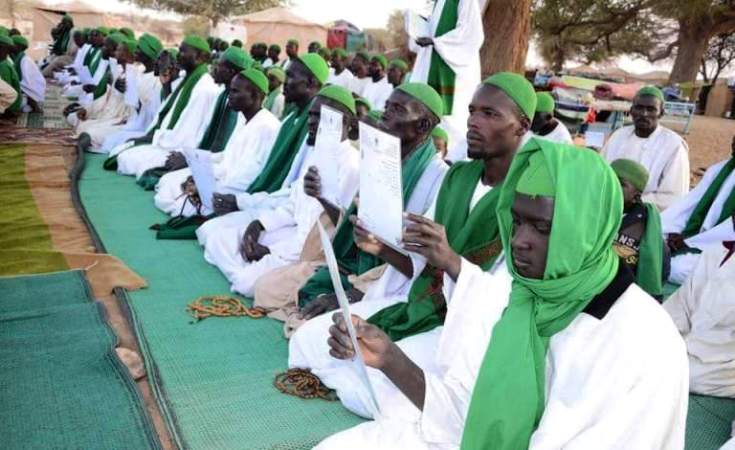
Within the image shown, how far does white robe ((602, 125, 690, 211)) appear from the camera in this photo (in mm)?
5566

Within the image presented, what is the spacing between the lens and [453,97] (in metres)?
6.30

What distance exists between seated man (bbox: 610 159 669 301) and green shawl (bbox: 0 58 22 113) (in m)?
8.45

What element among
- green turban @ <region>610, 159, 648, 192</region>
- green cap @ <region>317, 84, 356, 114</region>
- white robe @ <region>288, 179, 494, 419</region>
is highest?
green cap @ <region>317, 84, 356, 114</region>

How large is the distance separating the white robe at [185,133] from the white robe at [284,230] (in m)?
2.49

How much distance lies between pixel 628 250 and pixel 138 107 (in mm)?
6985

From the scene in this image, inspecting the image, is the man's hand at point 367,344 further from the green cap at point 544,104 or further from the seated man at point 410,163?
the green cap at point 544,104

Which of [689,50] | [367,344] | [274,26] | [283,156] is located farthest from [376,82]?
[689,50]

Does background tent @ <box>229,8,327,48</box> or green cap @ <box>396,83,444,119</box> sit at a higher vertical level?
background tent @ <box>229,8,327,48</box>

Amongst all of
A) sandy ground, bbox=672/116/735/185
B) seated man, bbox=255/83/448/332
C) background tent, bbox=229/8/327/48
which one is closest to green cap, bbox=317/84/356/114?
seated man, bbox=255/83/448/332

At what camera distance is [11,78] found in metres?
9.10

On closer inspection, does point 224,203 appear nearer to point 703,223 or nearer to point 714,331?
point 714,331

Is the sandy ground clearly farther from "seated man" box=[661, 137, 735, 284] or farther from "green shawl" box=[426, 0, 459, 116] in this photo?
"green shawl" box=[426, 0, 459, 116]

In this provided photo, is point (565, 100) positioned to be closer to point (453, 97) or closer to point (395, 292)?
point (453, 97)

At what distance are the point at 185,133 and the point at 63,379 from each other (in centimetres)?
434
